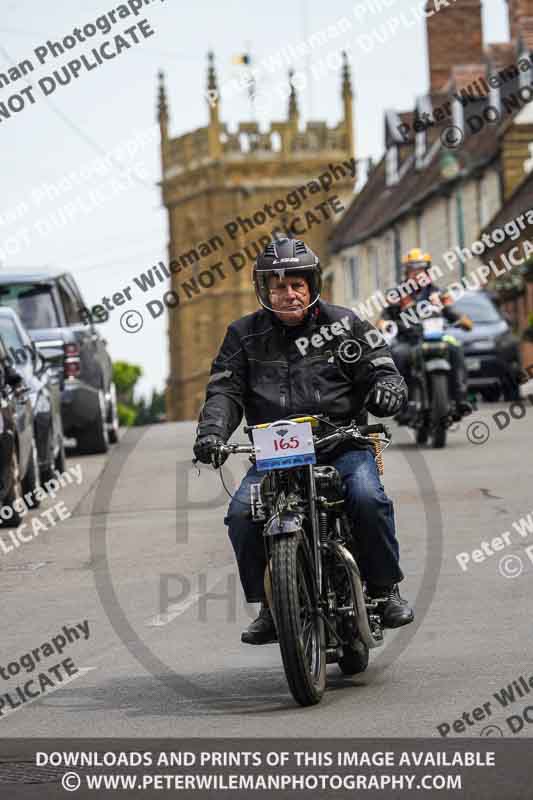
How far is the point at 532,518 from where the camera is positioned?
47.0 ft

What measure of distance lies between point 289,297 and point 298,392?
39 cm

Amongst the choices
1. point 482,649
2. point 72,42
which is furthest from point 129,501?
point 482,649

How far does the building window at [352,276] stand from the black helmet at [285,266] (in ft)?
240

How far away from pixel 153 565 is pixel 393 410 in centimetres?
537

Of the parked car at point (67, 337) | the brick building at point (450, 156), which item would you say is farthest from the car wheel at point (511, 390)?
the brick building at point (450, 156)

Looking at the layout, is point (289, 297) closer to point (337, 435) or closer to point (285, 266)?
point (285, 266)

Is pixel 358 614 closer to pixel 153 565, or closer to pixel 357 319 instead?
pixel 357 319

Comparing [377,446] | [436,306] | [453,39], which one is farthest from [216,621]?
[453,39]

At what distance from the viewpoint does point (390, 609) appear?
26.3 ft

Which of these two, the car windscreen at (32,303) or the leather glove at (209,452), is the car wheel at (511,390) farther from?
the leather glove at (209,452)

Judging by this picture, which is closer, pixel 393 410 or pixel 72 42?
pixel 393 410

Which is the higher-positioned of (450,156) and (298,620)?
(450,156)

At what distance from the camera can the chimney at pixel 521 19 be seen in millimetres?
59878

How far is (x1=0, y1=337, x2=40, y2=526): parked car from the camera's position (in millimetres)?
15805
